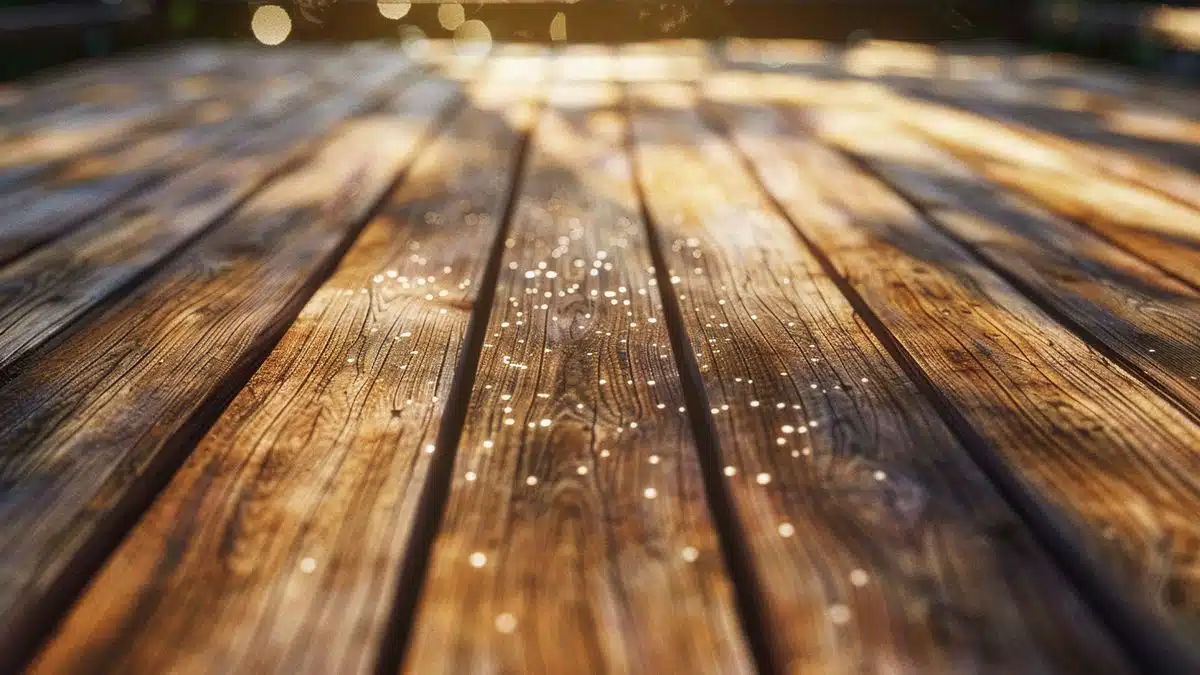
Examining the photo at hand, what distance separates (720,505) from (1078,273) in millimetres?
690

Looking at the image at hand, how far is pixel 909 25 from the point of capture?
4.19 meters

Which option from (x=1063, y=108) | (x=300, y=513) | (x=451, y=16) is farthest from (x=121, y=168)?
(x=451, y=16)

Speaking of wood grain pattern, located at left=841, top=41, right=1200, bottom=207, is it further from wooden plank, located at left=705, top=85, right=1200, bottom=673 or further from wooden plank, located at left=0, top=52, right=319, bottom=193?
wooden plank, located at left=0, top=52, right=319, bottom=193

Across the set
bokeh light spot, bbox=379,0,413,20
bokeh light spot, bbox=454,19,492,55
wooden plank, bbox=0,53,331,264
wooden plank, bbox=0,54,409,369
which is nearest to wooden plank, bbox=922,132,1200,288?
wooden plank, bbox=0,54,409,369

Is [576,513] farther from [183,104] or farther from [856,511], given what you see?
[183,104]

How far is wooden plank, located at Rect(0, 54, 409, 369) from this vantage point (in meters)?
0.90

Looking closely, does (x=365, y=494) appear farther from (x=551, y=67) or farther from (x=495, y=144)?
(x=551, y=67)

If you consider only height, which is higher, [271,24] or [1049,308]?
[271,24]

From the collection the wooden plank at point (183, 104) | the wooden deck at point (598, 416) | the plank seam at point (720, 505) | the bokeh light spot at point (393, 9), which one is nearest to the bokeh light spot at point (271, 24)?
the bokeh light spot at point (393, 9)

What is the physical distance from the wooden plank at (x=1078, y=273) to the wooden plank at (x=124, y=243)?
1.03 meters

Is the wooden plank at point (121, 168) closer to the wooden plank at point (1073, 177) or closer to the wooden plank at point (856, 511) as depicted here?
the wooden plank at point (856, 511)

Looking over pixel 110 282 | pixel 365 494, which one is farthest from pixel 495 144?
pixel 365 494

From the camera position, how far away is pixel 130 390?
0.73 meters

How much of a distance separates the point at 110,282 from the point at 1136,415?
3.39 feet
